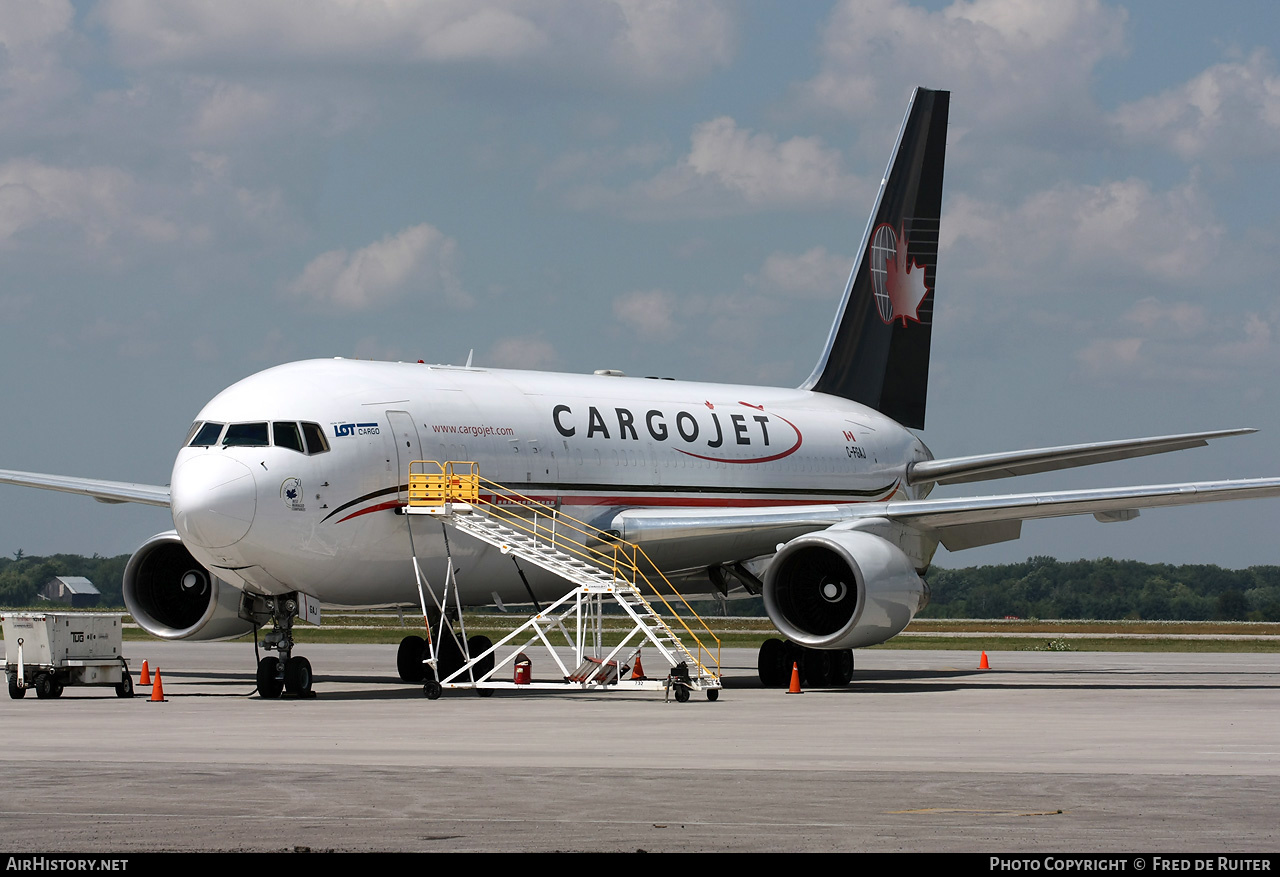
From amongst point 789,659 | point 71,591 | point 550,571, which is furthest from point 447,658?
point 71,591

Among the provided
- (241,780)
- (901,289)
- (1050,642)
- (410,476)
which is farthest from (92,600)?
(241,780)

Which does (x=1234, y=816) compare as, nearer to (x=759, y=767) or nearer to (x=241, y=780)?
(x=759, y=767)

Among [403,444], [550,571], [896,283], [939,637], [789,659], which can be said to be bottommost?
[939,637]

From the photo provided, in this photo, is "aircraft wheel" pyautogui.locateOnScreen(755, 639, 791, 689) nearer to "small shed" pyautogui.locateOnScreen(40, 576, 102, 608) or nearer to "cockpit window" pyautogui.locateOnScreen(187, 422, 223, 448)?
"cockpit window" pyautogui.locateOnScreen(187, 422, 223, 448)

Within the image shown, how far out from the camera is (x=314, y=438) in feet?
73.1

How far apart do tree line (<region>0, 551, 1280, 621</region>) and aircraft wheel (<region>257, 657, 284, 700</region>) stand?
82.0 metres

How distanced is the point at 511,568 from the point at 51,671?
6414mm

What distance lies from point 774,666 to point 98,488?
12.1m

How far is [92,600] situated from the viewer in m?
118

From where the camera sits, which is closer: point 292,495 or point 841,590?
point 292,495

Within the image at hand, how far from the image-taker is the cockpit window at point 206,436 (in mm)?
22109

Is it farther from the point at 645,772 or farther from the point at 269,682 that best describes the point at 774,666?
the point at 645,772

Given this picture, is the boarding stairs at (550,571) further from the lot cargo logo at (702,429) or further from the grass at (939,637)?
the grass at (939,637)

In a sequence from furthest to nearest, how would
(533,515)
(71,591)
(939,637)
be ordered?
(71,591) → (939,637) → (533,515)
